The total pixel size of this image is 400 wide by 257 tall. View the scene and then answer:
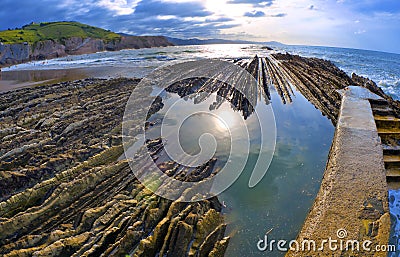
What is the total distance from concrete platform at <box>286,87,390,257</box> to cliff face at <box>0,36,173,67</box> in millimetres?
50243

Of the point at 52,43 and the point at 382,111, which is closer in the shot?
the point at 382,111

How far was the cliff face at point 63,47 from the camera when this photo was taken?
4609 centimetres

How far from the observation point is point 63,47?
6181 cm

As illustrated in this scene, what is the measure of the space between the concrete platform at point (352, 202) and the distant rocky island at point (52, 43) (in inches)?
1937

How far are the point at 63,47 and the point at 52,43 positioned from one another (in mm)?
3668

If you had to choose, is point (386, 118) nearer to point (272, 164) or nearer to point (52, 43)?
point (272, 164)

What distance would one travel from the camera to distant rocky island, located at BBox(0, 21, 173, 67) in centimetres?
4734

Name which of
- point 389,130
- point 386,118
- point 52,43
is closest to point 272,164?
point 389,130

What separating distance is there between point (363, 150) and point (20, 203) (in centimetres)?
794

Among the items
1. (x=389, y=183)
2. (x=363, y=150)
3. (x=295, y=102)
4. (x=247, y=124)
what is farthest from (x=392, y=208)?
(x=295, y=102)

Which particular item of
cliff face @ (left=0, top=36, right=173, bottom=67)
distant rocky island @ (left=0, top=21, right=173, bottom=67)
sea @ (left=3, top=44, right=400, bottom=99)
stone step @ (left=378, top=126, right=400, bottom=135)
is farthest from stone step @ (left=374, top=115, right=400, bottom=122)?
cliff face @ (left=0, top=36, right=173, bottom=67)

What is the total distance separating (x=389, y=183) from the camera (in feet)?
21.4

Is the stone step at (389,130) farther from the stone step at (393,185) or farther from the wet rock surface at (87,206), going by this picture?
the wet rock surface at (87,206)

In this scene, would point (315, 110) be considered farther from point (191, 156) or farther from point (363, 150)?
point (191, 156)
